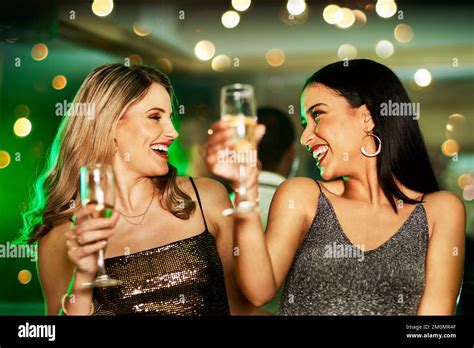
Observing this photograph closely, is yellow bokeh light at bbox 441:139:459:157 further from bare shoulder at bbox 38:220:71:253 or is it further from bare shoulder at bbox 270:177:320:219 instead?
bare shoulder at bbox 38:220:71:253

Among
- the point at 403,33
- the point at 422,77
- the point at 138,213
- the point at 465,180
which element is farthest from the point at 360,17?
the point at 138,213

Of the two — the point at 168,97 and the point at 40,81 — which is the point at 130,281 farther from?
the point at 40,81

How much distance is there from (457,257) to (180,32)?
1201 mm

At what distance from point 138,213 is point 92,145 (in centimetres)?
27

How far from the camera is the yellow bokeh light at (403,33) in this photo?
267cm

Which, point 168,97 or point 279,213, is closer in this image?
point 279,213

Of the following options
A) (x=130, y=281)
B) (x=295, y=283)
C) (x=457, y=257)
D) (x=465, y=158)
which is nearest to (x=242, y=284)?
(x=295, y=283)

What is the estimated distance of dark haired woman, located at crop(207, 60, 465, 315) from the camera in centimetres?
236

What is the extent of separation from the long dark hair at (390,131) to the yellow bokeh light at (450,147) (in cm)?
22

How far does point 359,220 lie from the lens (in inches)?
97.7

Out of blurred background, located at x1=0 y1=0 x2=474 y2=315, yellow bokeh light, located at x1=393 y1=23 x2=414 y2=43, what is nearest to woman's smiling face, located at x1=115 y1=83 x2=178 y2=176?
blurred background, located at x1=0 y1=0 x2=474 y2=315

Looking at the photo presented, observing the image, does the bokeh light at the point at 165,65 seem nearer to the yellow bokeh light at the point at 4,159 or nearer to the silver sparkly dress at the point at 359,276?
the yellow bokeh light at the point at 4,159

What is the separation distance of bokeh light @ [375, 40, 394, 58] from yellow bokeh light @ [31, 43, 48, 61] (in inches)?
45.2

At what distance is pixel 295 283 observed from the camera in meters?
2.41
